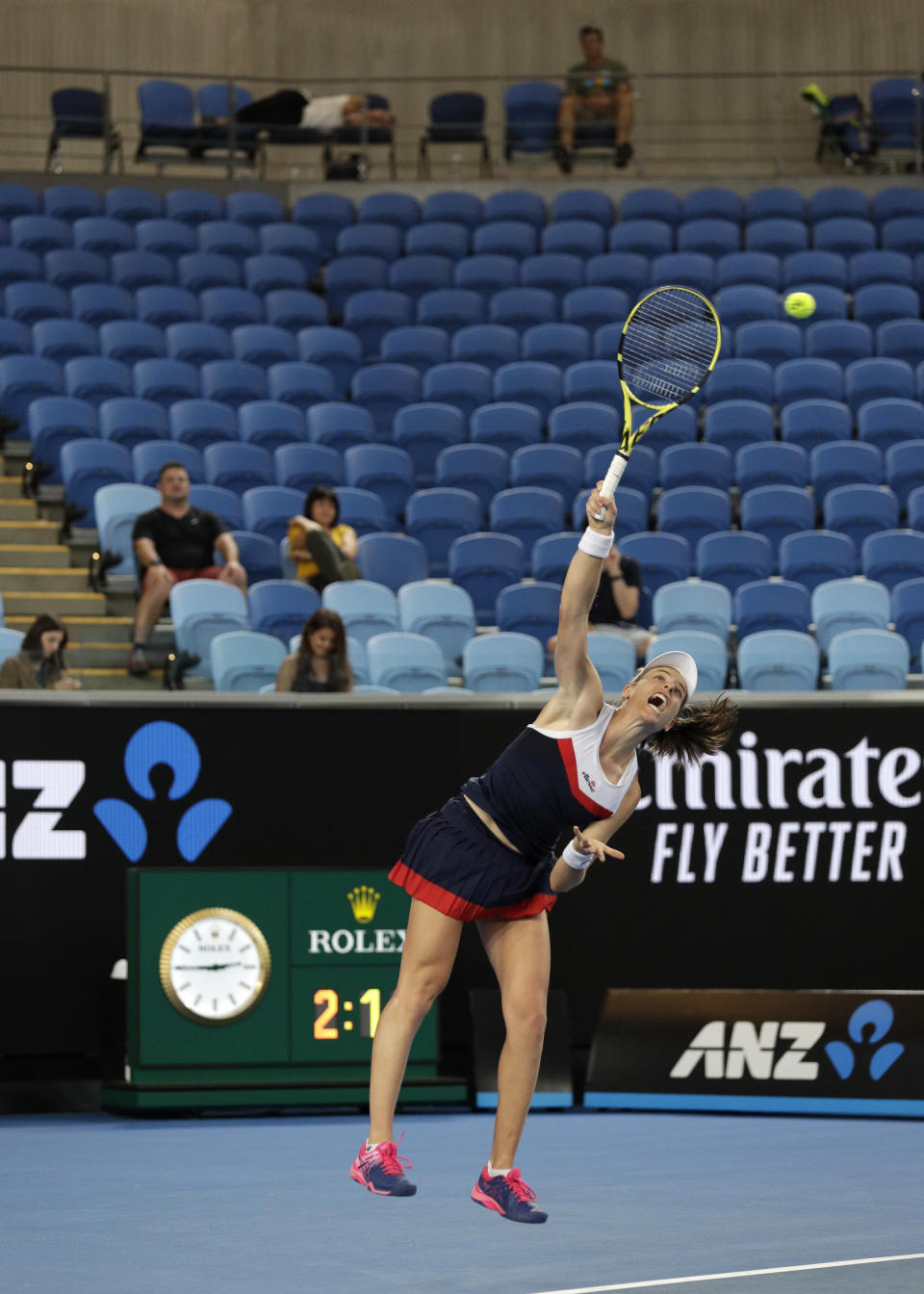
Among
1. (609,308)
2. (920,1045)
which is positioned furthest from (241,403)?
(920,1045)

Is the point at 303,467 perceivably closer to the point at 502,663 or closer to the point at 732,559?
the point at 732,559

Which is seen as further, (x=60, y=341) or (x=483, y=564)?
(x=60, y=341)

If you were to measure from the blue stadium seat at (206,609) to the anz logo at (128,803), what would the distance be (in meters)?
1.24

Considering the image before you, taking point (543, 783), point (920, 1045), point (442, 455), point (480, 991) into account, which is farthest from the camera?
point (442, 455)

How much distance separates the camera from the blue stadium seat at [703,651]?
30.8 ft

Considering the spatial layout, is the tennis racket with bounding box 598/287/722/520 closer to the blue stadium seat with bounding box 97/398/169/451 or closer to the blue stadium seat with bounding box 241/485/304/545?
the blue stadium seat with bounding box 241/485/304/545

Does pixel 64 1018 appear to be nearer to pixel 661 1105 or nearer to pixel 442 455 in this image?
pixel 661 1105

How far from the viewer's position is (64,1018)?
7.99 meters

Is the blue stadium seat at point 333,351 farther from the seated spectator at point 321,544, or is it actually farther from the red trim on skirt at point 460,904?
the red trim on skirt at point 460,904

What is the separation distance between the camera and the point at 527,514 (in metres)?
12.0

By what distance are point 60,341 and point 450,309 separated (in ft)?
10.4

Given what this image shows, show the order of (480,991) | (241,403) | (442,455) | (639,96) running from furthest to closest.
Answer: (639,96) < (241,403) < (442,455) < (480,991)

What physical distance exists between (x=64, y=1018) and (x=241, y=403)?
651 cm

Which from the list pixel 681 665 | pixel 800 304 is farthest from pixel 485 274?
pixel 681 665
